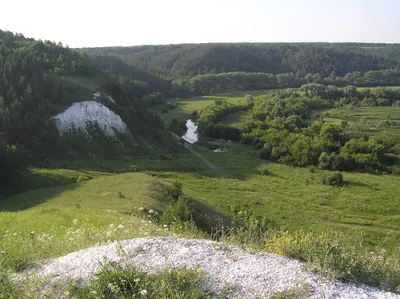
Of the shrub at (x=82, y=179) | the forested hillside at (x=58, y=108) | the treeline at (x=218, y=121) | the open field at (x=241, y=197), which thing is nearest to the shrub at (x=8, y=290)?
the open field at (x=241, y=197)

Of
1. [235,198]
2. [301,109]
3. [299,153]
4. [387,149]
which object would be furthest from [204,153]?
Result: [301,109]

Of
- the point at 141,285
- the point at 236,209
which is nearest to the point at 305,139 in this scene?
the point at 236,209

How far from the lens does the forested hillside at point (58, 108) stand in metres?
60.2

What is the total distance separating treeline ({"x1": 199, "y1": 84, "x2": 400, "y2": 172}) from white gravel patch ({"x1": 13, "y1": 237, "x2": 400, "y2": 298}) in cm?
6478

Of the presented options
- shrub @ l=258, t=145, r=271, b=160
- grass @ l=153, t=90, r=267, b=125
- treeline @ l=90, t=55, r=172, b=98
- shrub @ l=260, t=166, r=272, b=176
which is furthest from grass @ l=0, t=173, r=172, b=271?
treeline @ l=90, t=55, r=172, b=98

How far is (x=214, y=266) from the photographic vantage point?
8.40 metres

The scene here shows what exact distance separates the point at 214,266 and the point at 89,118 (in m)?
65.1

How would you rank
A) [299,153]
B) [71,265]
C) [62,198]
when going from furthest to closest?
[299,153], [62,198], [71,265]

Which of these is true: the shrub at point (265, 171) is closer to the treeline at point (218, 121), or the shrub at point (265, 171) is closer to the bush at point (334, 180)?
the bush at point (334, 180)

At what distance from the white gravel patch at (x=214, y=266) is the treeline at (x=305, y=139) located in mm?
64778

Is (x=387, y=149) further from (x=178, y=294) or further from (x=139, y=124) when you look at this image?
(x=178, y=294)

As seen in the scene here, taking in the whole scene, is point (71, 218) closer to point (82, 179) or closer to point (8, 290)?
point (8, 290)

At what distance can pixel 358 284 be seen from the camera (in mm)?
7984

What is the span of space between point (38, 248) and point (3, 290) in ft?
9.66
